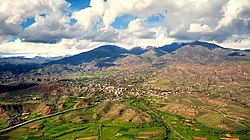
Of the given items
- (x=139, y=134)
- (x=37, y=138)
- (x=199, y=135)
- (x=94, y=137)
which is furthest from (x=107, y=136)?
(x=199, y=135)

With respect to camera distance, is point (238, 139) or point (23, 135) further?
point (23, 135)

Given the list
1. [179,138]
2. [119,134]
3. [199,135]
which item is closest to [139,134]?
[119,134]

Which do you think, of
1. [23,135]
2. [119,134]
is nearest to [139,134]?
[119,134]

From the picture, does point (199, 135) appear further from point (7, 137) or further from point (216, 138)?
point (7, 137)

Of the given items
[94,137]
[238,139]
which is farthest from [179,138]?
[94,137]

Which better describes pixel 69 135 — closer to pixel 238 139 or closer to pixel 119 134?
pixel 119 134

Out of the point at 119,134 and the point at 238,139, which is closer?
the point at 238,139

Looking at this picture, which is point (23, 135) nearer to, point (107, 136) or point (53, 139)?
point (53, 139)
